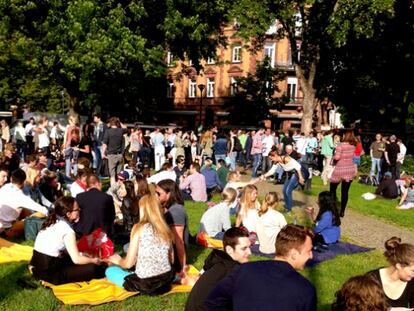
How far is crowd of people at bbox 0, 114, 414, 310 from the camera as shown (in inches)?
140

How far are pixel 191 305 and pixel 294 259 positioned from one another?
171 centimetres

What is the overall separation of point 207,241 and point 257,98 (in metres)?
34.5

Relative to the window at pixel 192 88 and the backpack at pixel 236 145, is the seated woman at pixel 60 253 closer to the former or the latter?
the backpack at pixel 236 145

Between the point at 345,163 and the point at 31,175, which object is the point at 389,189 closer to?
the point at 345,163

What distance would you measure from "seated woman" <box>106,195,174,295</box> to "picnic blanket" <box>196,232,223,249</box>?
2613 mm

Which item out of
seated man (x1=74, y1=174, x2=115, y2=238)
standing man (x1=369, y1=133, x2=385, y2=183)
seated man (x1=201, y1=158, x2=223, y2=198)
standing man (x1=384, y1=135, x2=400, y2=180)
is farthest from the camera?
standing man (x1=369, y1=133, x2=385, y2=183)

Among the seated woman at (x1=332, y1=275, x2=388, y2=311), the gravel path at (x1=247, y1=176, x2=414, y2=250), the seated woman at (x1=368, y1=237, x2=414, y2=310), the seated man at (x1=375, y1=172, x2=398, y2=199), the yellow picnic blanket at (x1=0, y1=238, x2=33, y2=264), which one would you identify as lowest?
the gravel path at (x1=247, y1=176, x2=414, y2=250)

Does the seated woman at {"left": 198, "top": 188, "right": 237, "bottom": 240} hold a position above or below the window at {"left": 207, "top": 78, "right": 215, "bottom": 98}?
below

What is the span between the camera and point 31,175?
11.3m

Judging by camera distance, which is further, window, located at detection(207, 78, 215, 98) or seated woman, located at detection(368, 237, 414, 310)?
window, located at detection(207, 78, 215, 98)

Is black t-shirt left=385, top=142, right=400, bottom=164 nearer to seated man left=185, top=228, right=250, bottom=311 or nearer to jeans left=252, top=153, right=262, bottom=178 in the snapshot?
jeans left=252, top=153, right=262, bottom=178

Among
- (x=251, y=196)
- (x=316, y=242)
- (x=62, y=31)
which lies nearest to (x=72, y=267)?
(x=251, y=196)

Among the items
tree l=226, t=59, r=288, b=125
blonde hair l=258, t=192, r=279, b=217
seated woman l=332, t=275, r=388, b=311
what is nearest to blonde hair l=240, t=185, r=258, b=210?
blonde hair l=258, t=192, r=279, b=217

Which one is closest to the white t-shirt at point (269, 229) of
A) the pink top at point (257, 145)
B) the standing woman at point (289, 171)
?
the standing woman at point (289, 171)
